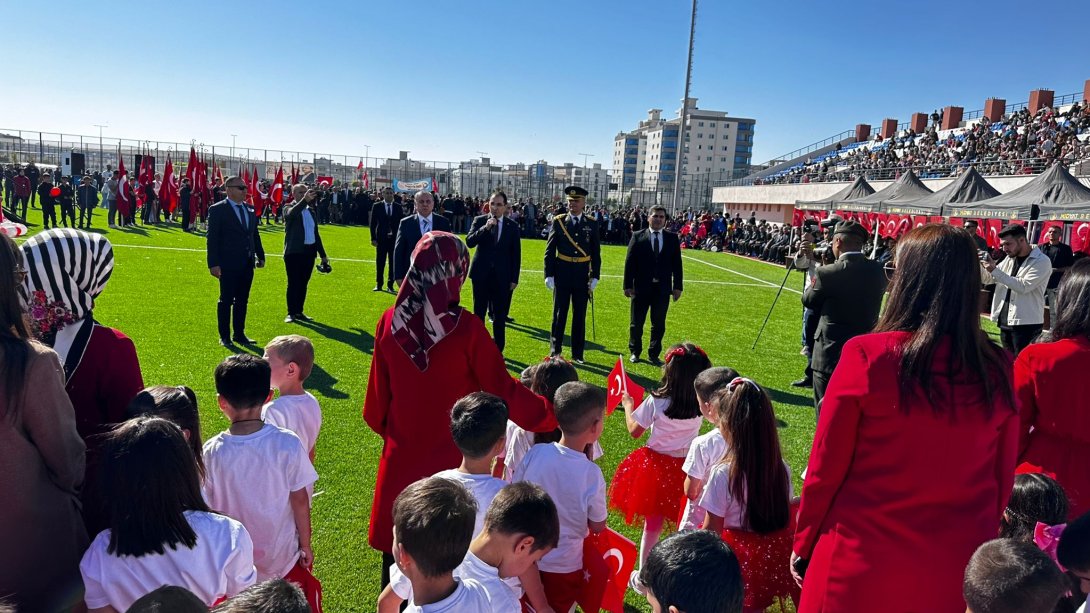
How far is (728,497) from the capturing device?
268 cm

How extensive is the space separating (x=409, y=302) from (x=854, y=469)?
1.79m

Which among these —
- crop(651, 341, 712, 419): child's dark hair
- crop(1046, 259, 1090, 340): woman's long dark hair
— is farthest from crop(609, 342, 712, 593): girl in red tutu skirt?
crop(1046, 259, 1090, 340): woman's long dark hair

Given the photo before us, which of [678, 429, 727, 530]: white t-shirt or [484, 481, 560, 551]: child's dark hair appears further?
[678, 429, 727, 530]: white t-shirt

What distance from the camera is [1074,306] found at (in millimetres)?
2904

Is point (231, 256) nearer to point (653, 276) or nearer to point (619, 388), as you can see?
point (653, 276)

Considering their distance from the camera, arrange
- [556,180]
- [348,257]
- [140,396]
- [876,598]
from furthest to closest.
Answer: [556,180] < [348,257] < [140,396] < [876,598]

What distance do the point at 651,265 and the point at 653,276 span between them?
5.5 inches

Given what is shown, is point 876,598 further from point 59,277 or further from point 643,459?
point 59,277

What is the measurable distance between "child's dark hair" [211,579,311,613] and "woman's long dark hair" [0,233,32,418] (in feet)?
2.95

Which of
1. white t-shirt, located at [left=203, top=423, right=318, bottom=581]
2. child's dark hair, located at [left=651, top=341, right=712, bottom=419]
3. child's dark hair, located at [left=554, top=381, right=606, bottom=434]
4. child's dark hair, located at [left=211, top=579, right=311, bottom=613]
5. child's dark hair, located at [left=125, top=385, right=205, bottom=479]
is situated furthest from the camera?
child's dark hair, located at [left=651, top=341, right=712, bottom=419]

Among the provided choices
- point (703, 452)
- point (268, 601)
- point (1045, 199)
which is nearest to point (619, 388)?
point (703, 452)

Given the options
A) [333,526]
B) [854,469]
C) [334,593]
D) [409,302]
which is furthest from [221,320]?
[854,469]

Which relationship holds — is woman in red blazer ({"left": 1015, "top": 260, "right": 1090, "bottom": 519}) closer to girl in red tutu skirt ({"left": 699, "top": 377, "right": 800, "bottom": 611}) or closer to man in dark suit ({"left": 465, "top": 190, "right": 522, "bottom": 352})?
girl in red tutu skirt ({"left": 699, "top": 377, "right": 800, "bottom": 611})

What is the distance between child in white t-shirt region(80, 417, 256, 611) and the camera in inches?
72.9
